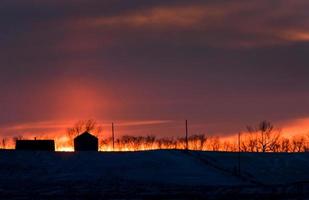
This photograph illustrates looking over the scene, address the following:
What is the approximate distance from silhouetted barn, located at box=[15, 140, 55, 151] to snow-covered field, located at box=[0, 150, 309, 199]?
38.2 feet

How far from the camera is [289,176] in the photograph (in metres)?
97.8

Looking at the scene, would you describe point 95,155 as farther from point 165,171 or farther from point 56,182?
point 56,182

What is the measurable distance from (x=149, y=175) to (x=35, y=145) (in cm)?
2882

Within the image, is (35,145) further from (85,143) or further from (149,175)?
(149,175)

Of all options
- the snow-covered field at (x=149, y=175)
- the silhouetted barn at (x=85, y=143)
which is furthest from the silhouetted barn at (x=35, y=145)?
the snow-covered field at (x=149, y=175)

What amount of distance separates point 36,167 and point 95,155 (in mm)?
8004

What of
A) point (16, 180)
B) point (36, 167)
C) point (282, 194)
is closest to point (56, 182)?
point (16, 180)

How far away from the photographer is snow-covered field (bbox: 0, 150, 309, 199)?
69438mm

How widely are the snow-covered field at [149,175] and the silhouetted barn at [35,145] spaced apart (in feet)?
38.2

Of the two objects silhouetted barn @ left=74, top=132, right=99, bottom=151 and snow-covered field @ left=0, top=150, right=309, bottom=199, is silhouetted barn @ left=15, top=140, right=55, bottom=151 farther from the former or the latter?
snow-covered field @ left=0, top=150, right=309, bottom=199

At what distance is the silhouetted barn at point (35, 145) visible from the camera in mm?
111988

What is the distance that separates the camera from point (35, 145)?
113062 mm

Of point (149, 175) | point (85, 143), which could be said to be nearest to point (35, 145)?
point (85, 143)

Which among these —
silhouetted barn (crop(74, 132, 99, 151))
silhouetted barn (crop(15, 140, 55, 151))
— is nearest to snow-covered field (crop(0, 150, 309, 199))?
silhouetted barn (crop(15, 140, 55, 151))
